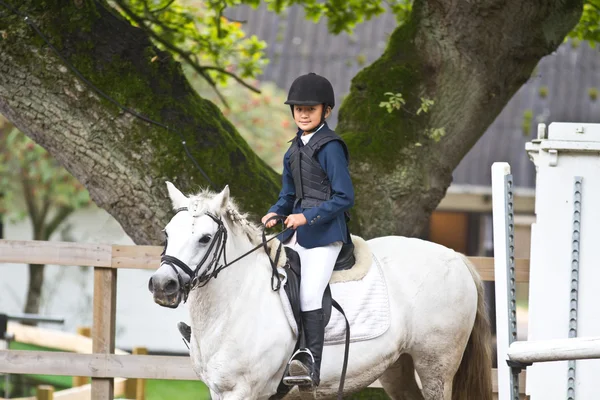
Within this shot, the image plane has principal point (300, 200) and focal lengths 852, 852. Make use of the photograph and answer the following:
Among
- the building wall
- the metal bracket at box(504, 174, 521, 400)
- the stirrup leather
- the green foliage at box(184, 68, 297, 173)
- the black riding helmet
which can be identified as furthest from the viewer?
the building wall

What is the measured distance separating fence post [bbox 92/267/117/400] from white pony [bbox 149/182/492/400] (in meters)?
1.46

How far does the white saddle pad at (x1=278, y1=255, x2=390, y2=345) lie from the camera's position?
4430 millimetres

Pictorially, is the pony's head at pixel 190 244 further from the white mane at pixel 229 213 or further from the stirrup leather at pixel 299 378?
the stirrup leather at pixel 299 378

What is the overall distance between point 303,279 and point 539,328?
5.18 ft

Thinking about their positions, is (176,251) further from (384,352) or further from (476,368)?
(476,368)

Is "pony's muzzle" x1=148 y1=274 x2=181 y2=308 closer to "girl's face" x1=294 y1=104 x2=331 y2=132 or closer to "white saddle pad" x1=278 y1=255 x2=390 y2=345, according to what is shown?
"white saddle pad" x1=278 y1=255 x2=390 y2=345

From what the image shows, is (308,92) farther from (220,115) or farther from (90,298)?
(90,298)

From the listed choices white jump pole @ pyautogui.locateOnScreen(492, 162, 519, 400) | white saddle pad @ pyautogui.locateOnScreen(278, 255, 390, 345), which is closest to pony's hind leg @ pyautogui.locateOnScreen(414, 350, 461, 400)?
white saddle pad @ pyautogui.locateOnScreen(278, 255, 390, 345)

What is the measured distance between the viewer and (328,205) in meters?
4.30

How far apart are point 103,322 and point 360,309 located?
1.92 m

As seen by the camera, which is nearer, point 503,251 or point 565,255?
point 503,251

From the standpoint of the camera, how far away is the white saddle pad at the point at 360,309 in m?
4.43

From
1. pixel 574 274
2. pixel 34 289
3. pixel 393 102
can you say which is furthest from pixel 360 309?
pixel 34 289

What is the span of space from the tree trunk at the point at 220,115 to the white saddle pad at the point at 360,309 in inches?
65.7
